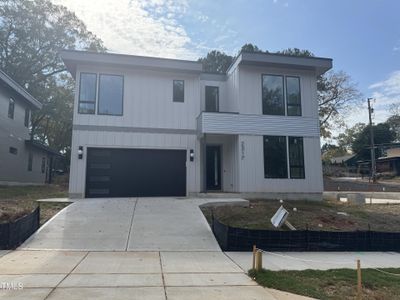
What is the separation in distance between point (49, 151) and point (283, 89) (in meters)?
19.2

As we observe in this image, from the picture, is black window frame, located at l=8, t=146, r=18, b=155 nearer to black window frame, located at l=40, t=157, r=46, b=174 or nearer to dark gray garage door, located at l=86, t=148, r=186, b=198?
black window frame, located at l=40, t=157, r=46, b=174

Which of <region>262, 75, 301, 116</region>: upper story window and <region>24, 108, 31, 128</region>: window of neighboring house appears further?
<region>24, 108, 31, 128</region>: window of neighboring house

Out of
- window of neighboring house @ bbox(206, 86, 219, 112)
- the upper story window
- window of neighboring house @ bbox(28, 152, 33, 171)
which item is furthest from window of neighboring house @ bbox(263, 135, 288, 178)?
window of neighboring house @ bbox(28, 152, 33, 171)

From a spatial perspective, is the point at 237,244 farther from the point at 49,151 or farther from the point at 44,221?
the point at 49,151

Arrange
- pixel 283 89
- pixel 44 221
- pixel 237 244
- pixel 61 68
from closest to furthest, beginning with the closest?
pixel 237 244, pixel 44 221, pixel 283 89, pixel 61 68

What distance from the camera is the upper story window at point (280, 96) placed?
15.8 meters

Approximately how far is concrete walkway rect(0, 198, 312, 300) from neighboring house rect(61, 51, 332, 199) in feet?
11.7

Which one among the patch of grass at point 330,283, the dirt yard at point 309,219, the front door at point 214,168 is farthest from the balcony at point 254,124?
the patch of grass at point 330,283

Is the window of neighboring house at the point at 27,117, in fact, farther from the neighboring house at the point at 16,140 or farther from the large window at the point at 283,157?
the large window at the point at 283,157

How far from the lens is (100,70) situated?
14.9 metres

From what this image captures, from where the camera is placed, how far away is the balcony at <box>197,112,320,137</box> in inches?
579

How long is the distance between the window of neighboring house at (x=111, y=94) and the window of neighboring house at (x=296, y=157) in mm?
7956

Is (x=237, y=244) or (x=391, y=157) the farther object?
(x=391, y=157)

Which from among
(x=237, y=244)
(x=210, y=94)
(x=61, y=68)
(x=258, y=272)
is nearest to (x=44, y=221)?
(x=237, y=244)
